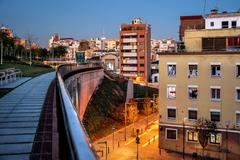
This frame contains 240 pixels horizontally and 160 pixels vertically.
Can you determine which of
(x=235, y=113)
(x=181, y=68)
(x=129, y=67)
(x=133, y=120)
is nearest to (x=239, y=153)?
(x=235, y=113)

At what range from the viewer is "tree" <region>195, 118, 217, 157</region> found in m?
31.4

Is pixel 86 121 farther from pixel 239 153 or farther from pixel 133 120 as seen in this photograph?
pixel 239 153

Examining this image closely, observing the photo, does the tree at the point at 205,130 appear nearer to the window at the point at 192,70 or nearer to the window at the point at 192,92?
the window at the point at 192,92

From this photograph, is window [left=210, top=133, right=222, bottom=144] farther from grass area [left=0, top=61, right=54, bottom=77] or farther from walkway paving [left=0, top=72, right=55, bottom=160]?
walkway paving [left=0, top=72, right=55, bottom=160]

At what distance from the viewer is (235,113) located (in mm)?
32094

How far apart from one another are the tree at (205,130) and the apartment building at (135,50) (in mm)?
61637

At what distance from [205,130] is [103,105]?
25.7m

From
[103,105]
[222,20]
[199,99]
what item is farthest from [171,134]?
[103,105]

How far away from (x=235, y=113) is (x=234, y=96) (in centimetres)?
159

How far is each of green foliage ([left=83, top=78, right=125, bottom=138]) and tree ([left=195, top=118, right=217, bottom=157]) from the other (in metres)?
12.0

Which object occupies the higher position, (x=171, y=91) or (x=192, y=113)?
(x=171, y=91)

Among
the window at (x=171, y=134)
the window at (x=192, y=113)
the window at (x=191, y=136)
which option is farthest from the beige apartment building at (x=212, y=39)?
the window at (x=171, y=134)

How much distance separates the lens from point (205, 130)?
31.3 metres

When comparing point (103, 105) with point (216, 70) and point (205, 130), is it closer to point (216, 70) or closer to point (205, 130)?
point (216, 70)
